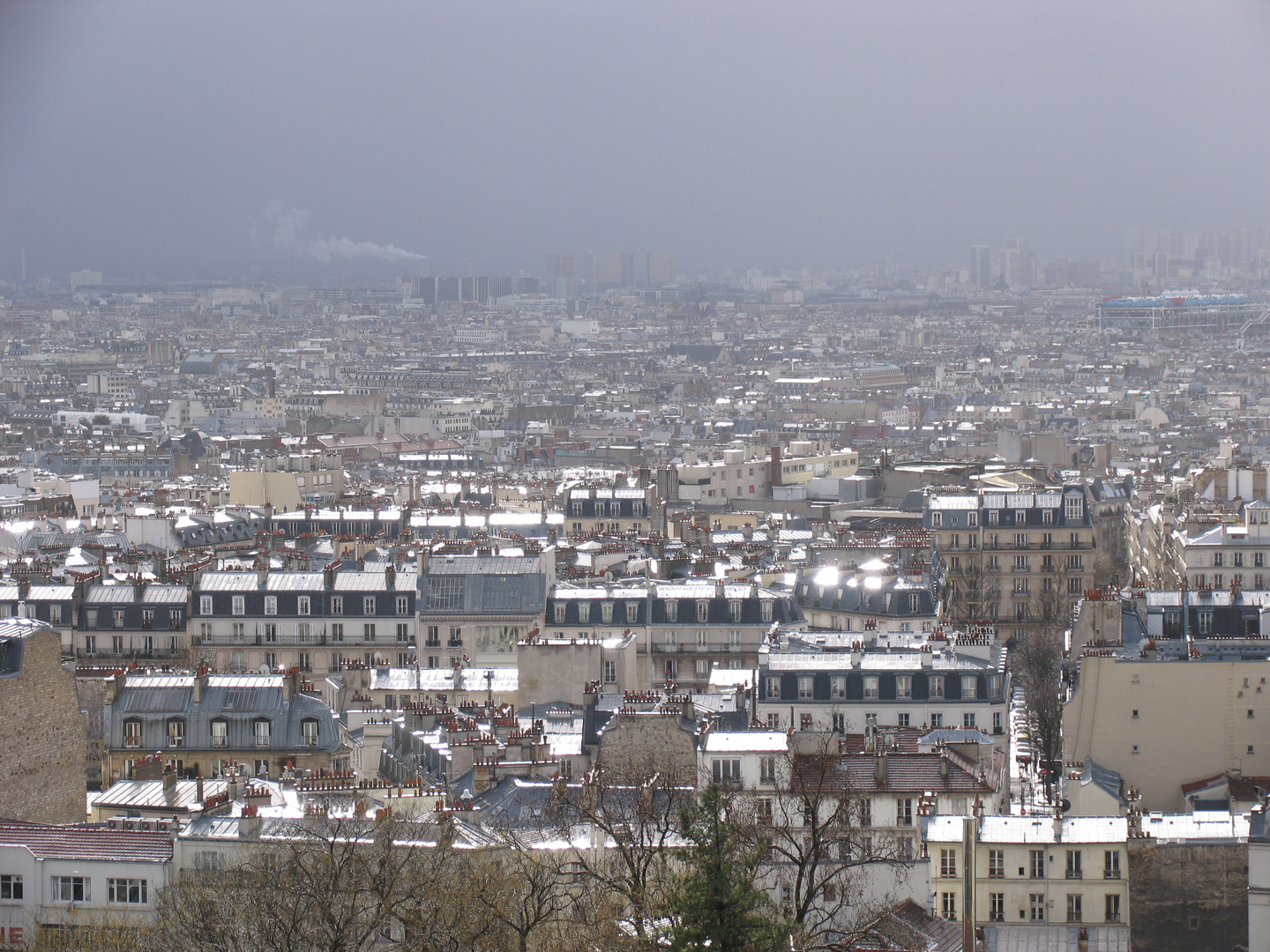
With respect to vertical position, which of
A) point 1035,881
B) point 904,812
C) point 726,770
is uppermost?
point 726,770

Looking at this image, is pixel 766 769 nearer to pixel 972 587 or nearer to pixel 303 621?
pixel 303 621

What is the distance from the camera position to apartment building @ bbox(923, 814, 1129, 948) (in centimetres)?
1852

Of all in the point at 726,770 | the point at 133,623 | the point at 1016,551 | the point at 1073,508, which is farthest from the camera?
the point at 1073,508

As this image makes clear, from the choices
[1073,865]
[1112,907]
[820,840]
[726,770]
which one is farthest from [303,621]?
[1112,907]

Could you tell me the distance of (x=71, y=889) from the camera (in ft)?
57.8

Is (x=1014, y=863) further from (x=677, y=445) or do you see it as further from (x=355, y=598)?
(x=677, y=445)

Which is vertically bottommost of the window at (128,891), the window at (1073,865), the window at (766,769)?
the window at (1073,865)

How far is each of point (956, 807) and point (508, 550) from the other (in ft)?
48.8

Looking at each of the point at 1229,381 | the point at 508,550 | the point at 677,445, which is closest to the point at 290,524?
the point at 508,550

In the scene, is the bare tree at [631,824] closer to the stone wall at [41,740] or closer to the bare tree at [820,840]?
the bare tree at [820,840]

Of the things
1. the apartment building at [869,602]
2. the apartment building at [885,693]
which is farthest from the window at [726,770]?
the apartment building at [869,602]

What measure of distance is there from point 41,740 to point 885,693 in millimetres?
8027

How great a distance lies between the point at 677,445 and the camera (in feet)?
279

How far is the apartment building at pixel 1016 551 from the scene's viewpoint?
38.4m
